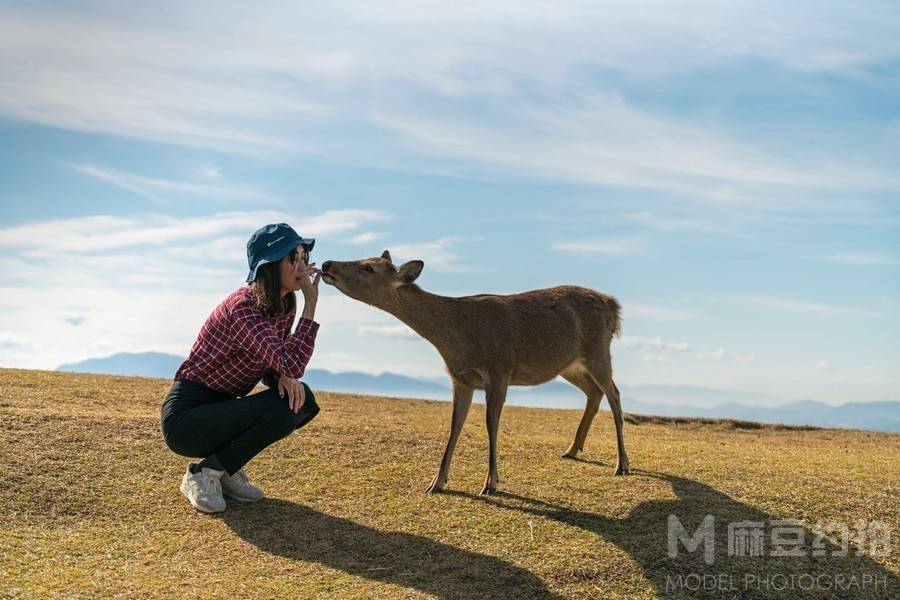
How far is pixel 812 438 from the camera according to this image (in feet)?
45.1

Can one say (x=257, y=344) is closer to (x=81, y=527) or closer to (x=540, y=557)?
(x=81, y=527)

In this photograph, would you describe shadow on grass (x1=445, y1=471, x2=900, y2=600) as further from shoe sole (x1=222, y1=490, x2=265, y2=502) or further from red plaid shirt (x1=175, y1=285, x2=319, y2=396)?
red plaid shirt (x1=175, y1=285, x2=319, y2=396)

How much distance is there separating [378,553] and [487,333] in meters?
2.67

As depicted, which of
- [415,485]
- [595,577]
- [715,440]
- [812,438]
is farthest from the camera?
[812,438]

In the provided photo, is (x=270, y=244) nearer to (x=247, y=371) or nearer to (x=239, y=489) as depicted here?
(x=247, y=371)

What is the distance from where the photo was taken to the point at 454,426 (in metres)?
8.52

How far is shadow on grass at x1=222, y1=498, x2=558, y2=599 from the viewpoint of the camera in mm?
6328

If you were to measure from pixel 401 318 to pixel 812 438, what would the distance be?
830 cm

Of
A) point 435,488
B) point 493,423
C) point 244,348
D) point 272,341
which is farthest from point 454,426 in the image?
point 244,348

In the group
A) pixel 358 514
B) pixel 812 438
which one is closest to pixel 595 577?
pixel 358 514

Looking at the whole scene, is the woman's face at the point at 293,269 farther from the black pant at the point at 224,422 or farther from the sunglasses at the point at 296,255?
the black pant at the point at 224,422

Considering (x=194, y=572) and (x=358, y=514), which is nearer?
(x=194, y=572)

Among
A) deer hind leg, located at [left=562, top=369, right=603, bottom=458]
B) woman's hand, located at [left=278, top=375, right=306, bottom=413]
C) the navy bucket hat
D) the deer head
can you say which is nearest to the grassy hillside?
deer hind leg, located at [left=562, top=369, right=603, bottom=458]

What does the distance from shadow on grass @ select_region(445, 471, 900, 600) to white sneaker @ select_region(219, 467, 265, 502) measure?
7.04ft
